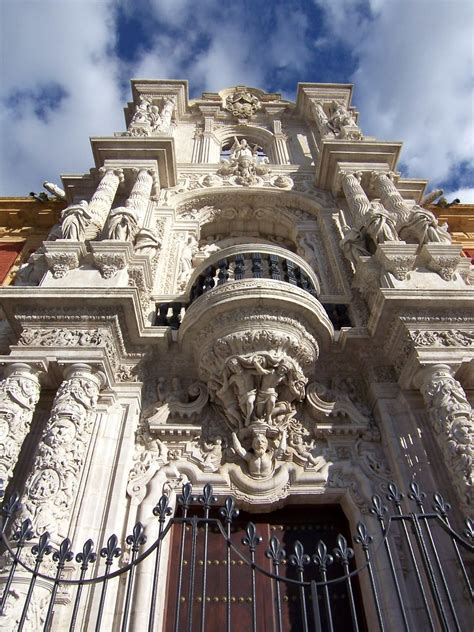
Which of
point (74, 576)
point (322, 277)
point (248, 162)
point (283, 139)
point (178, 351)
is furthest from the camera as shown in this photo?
point (283, 139)

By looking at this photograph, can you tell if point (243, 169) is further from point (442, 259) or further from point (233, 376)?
point (233, 376)

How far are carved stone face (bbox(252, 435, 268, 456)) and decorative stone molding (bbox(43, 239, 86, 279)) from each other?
156 inches

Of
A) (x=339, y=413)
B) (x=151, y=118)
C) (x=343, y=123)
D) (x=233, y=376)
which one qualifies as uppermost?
(x=151, y=118)

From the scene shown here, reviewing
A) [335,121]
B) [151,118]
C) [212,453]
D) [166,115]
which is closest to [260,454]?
[212,453]

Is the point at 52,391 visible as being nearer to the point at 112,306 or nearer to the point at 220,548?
the point at 112,306

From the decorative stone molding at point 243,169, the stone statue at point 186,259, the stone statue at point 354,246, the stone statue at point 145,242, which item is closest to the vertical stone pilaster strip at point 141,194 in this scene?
the stone statue at point 145,242

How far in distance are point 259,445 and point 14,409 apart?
3.13 m

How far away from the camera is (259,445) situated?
6586 mm

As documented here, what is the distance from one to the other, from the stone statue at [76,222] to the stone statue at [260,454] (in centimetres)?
454

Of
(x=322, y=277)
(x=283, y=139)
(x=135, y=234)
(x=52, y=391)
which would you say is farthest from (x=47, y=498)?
(x=283, y=139)

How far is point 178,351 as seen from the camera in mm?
7699

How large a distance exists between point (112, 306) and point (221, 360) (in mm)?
1778

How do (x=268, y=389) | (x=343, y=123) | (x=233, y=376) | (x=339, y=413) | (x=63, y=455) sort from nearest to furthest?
(x=63, y=455), (x=268, y=389), (x=233, y=376), (x=339, y=413), (x=343, y=123)

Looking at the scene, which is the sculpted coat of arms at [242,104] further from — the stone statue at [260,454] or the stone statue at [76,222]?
the stone statue at [260,454]
